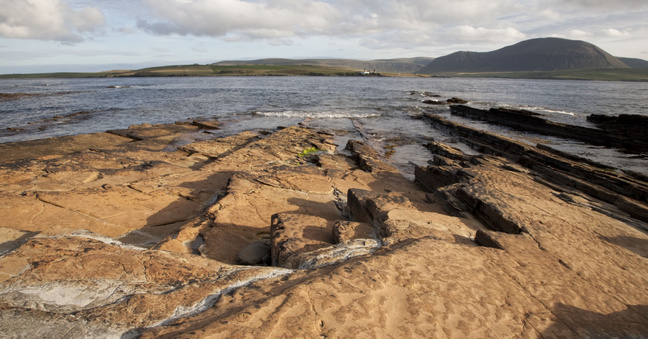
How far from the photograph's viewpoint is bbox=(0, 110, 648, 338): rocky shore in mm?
3287

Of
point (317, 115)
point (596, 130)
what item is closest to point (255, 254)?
point (596, 130)

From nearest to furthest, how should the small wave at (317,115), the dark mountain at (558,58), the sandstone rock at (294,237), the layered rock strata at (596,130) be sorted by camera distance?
the sandstone rock at (294,237)
the layered rock strata at (596,130)
the small wave at (317,115)
the dark mountain at (558,58)

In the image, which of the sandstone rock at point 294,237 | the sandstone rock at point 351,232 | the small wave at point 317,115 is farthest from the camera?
the small wave at point 317,115

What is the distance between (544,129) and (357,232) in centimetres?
2219

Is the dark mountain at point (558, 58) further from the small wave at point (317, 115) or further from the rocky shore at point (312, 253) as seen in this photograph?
the rocky shore at point (312, 253)

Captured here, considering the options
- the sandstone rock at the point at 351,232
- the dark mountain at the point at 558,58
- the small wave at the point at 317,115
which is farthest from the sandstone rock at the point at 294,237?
the dark mountain at the point at 558,58

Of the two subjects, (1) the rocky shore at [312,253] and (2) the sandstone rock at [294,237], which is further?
(2) the sandstone rock at [294,237]

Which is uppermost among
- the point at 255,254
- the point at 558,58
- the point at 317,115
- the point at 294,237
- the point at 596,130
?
the point at 558,58

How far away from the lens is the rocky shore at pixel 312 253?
329cm

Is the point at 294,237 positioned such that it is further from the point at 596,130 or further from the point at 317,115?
the point at 317,115

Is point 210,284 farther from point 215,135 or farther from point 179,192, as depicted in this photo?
point 215,135

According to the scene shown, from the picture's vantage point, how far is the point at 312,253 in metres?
4.76

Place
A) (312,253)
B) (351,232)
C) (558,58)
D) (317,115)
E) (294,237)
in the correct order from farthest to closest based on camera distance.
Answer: (558,58) < (317,115) < (351,232) < (294,237) < (312,253)

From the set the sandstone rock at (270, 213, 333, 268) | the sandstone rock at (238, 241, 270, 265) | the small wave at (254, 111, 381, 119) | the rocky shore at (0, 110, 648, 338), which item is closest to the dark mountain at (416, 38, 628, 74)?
the small wave at (254, 111, 381, 119)
